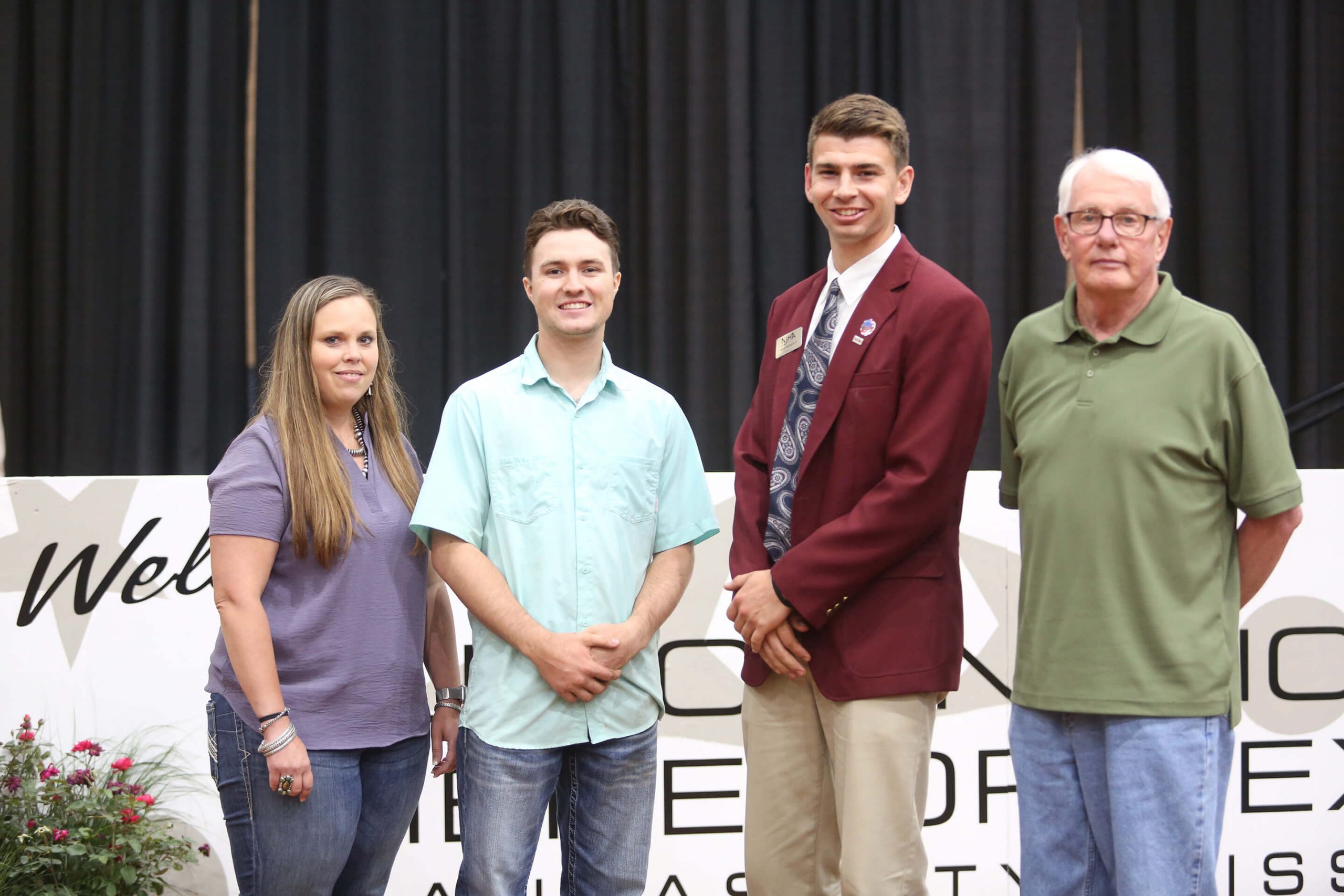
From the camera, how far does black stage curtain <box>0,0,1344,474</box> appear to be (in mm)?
3848

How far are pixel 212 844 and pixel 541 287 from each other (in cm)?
162

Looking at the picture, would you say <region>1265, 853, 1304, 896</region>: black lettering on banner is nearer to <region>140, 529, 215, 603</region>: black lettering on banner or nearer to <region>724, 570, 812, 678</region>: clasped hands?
<region>724, 570, 812, 678</region>: clasped hands

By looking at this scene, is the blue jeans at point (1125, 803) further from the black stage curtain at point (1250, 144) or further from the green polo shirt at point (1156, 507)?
the black stage curtain at point (1250, 144)

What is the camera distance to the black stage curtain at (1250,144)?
4.19 metres

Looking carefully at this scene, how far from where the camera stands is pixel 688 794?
8.67 feet

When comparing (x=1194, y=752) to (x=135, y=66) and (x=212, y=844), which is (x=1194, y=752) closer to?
(x=212, y=844)

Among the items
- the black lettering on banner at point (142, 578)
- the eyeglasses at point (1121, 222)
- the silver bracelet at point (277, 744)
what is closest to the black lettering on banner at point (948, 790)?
the eyeglasses at point (1121, 222)

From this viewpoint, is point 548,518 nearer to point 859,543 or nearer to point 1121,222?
point 859,543

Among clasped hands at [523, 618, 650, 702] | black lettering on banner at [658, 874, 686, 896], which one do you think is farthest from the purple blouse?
black lettering on banner at [658, 874, 686, 896]

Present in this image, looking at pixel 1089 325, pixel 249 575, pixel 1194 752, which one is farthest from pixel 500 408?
pixel 1194 752

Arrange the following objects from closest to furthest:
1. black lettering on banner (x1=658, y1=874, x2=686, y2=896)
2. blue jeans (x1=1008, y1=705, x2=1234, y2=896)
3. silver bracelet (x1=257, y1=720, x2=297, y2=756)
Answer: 1. blue jeans (x1=1008, y1=705, x2=1234, y2=896)
2. silver bracelet (x1=257, y1=720, x2=297, y2=756)
3. black lettering on banner (x1=658, y1=874, x2=686, y2=896)

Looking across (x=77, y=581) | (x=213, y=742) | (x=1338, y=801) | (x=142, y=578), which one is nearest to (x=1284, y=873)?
(x=1338, y=801)

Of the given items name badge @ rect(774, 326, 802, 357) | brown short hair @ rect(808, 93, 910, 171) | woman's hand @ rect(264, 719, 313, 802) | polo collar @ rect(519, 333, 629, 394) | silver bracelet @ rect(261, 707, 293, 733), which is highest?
brown short hair @ rect(808, 93, 910, 171)

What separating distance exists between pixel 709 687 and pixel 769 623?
1.03 meters
